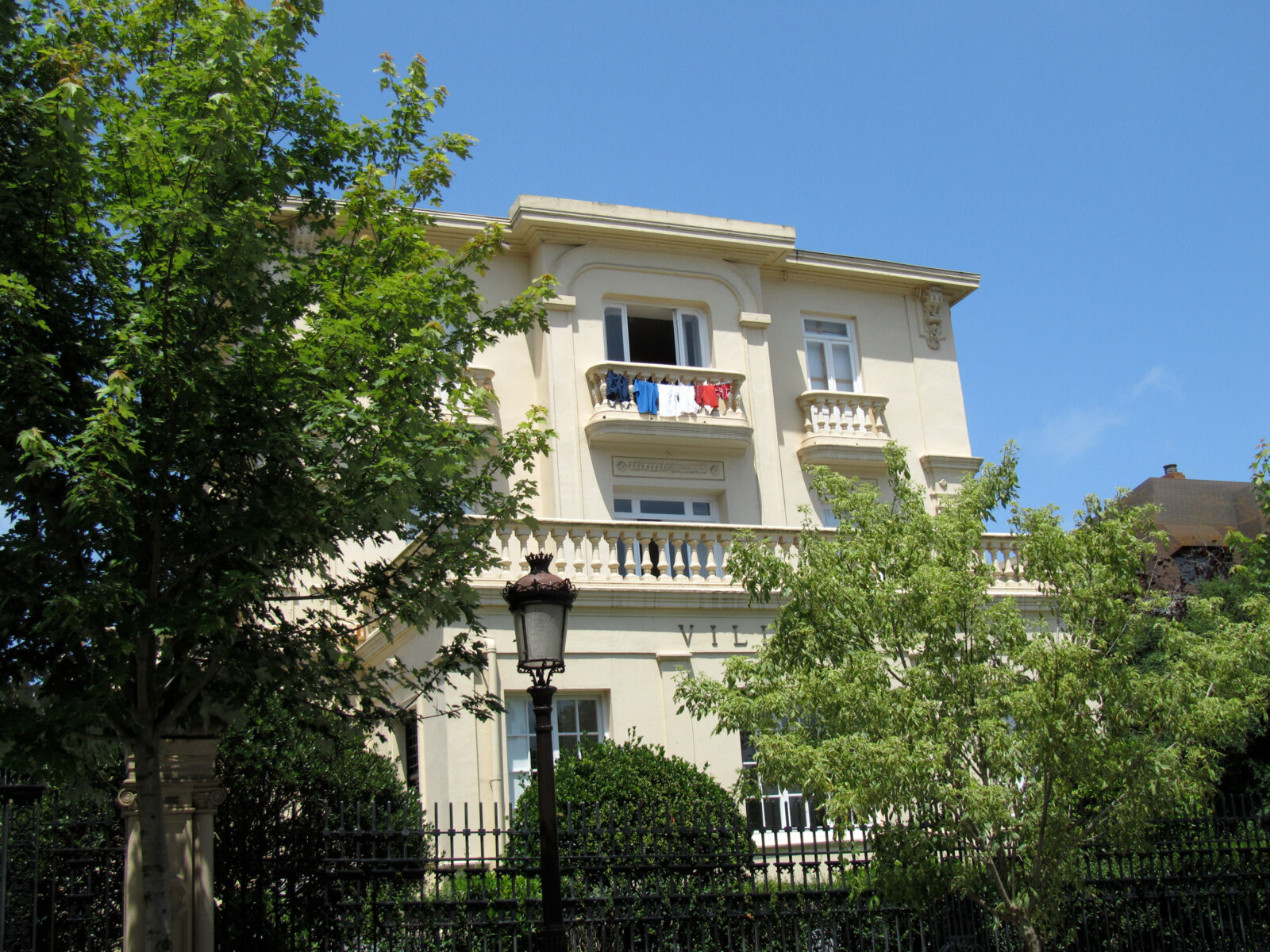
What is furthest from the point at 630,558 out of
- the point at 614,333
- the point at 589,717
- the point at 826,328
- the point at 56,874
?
the point at 826,328

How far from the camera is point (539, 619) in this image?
8555 millimetres

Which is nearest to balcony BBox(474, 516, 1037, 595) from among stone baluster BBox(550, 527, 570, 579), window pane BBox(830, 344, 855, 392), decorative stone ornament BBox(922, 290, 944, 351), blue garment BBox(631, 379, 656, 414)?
stone baluster BBox(550, 527, 570, 579)

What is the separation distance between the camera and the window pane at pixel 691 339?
860 inches

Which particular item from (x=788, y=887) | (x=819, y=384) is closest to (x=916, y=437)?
(x=819, y=384)

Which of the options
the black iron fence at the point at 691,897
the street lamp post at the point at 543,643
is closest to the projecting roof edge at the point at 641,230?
the black iron fence at the point at 691,897

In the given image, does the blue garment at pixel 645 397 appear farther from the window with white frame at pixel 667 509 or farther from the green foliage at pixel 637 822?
the green foliage at pixel 637 822

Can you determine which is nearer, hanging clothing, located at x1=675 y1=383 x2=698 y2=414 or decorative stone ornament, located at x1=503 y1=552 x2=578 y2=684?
decorative stone ornament, located at x1=503 y1=552 x2=578 y2=684

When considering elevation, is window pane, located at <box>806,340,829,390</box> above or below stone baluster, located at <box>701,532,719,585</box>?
above

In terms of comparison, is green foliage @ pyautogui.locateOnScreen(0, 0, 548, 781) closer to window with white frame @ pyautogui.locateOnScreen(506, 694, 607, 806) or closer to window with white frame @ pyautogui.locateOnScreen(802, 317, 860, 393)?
window with white frame @ pyautogui.locateOnScreen(506, 694, 607, 806)

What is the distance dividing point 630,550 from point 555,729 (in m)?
2.68

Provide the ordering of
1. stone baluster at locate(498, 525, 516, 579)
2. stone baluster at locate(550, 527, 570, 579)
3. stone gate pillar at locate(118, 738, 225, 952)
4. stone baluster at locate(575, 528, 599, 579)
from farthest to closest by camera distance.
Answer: stone baluster at locate(575, 528, 599, 579) < stone baluster at locate(550, 527, 570, 579) < stone baluster at locate(498, 525, 516, 579) < stone gate pillar at locate(118, 738, 225, 952)

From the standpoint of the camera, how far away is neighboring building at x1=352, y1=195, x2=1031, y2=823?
15031 mm

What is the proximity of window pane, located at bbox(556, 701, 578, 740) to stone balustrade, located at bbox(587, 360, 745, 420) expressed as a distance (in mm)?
6388

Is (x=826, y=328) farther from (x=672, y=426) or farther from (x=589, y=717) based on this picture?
(x=589, y=717)
